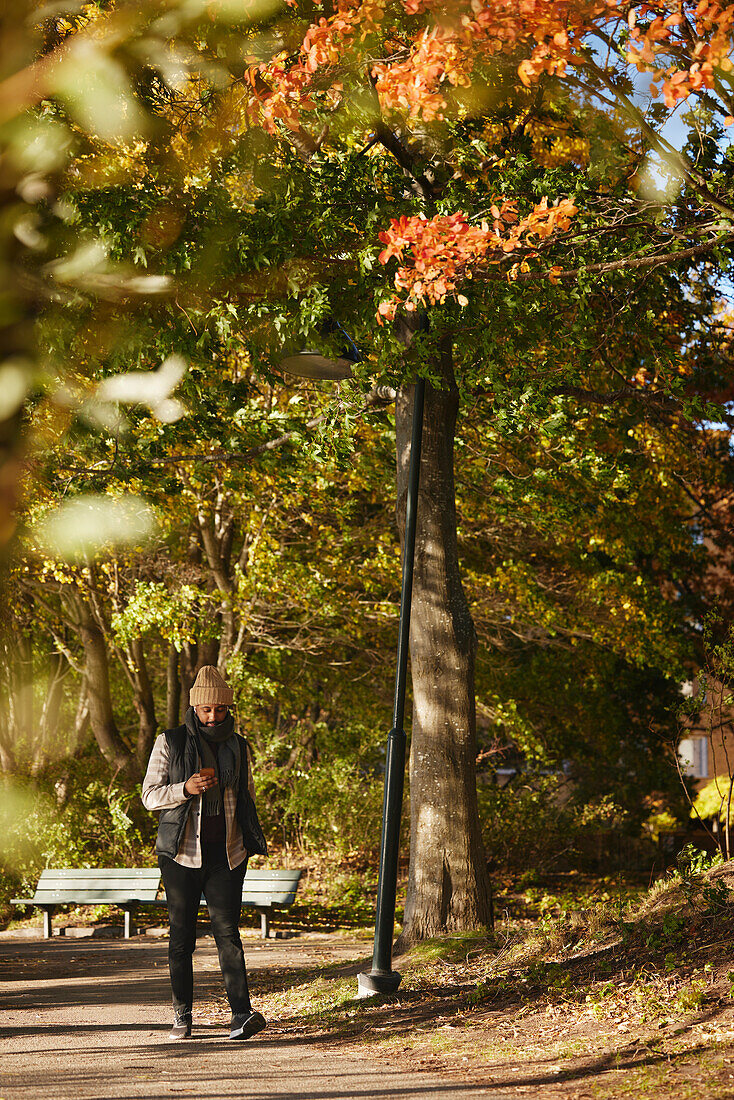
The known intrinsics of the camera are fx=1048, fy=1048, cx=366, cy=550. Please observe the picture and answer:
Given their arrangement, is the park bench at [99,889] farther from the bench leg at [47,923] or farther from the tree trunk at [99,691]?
the tree trunk at [99,691]

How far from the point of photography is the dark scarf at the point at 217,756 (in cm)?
612

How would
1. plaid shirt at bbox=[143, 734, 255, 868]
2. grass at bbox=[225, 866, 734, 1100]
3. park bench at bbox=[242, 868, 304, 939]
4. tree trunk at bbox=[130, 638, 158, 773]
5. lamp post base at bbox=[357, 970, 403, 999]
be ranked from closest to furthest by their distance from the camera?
grass at bbox=[225, 866, 734, 1100], plaid shirt at bbox=[143, 734, 255, 868], lamp post base at bbox=[357, 970, 403, 999], park bench at bbox=[242, 868, 304, 939], tree trunk at bbox=[130, 638, 158, 773]

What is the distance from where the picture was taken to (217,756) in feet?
20.4

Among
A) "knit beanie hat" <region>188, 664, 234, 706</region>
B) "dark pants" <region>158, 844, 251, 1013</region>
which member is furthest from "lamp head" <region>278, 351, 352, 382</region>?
"dark pants" <region>158, 844, 251, 1013</region>

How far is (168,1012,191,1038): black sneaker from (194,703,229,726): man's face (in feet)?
5.84

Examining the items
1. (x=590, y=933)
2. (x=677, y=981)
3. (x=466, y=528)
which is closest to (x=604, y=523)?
(x=466, y=528)

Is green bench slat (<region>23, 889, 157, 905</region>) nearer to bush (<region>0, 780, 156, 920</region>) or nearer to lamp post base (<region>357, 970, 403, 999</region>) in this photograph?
bush (<region>0, 780, 156, 920</region>)

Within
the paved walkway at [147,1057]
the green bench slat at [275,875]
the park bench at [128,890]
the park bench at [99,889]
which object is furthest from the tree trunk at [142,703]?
the paved walkway at [147,1057]

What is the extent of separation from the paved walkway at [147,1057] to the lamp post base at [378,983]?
0.64 metres

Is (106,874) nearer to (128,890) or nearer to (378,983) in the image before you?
(128,890)

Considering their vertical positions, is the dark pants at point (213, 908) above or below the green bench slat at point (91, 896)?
above

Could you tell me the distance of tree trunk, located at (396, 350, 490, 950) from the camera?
8.55 metres

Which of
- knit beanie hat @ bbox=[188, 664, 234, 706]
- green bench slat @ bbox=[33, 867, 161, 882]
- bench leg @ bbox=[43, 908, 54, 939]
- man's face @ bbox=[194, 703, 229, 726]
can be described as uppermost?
knit beanie hat @ bbox=[188, 664, 234, 706]

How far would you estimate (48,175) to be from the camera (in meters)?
0.95
